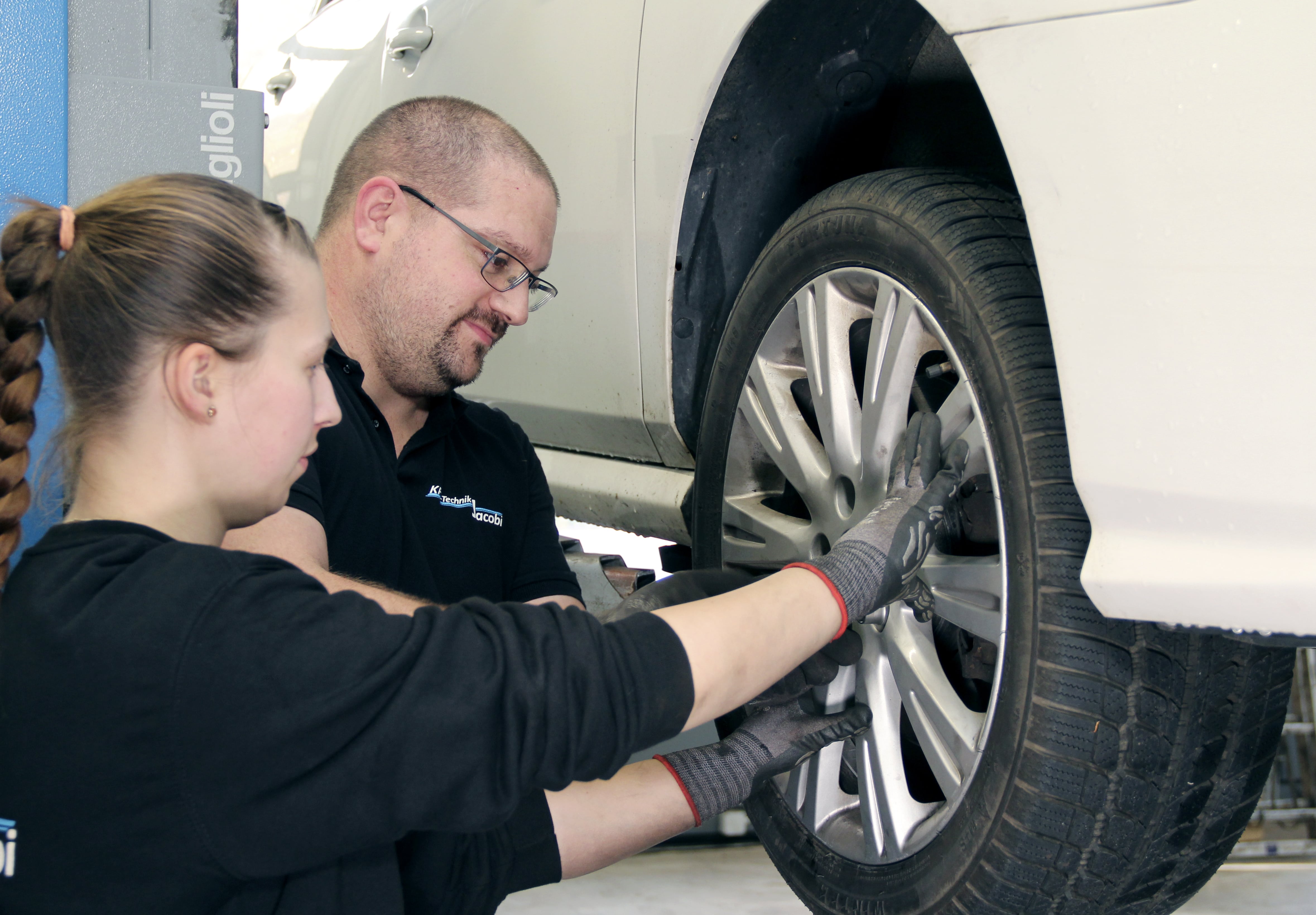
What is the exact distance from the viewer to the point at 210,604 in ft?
2.61

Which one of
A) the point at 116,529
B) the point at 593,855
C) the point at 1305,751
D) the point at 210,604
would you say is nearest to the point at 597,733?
the point at 210,604

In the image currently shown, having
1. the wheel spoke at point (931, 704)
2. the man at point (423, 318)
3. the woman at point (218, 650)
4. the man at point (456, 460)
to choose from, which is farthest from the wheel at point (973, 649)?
the man at point (423, 318)

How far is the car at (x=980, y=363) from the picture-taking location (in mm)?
794

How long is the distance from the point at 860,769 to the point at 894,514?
1.07ft

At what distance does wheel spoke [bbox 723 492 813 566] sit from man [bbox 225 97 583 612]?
240 millimetres

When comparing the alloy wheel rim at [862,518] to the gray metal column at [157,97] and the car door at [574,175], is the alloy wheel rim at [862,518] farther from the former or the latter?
the gray metal column at [157,97]

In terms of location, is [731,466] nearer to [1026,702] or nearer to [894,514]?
[894,514]

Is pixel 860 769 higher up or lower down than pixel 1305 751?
higher up

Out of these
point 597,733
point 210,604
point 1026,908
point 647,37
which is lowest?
point 1026,908

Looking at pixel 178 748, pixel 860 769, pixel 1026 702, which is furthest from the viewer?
pixel 860 769

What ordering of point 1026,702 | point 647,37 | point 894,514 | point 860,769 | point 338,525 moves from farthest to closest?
point 647,37, point 338,525, point 860,769, point 894,514, point 1026,702

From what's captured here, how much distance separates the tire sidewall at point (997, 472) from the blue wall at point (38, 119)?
33.4 inches

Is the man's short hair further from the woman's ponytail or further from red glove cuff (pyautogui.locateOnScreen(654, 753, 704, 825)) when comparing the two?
red glove cuff (pyautogui.locateOnScreen(654, 753, 704, 825))

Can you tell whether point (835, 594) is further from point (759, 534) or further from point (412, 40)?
point (412, 40)
